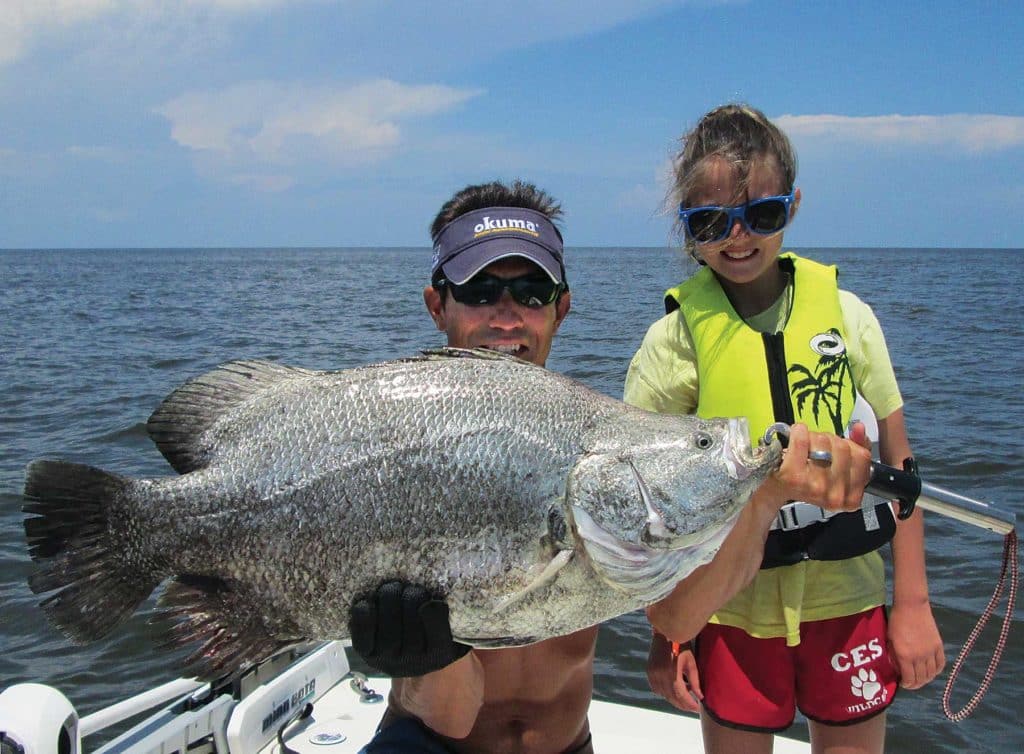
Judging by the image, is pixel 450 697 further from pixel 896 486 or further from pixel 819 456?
pixel 896 486

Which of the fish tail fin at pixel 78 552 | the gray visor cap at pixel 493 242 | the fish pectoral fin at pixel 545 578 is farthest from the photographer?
the gray visor cap at pixel 493 242

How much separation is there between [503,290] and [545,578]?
1167mm

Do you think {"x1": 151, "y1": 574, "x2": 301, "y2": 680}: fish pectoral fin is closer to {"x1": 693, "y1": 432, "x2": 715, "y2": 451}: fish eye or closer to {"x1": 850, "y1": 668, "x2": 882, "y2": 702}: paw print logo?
{"x1": 693, "y1": 432, "x2": 715, "y2": 451}: fish eye

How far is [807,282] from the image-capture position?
128 inches

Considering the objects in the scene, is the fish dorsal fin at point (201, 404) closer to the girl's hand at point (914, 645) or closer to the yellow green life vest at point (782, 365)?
the yellow green life vest at point (782, 365)

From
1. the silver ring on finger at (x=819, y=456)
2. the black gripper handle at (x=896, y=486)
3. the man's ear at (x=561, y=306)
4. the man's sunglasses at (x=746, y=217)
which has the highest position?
the man's sunglasses at (x=746, y=217)

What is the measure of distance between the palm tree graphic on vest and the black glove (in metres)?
1.69

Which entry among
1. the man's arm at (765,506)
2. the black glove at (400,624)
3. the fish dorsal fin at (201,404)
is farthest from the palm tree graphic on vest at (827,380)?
the fish dorsal fin at (201,404)

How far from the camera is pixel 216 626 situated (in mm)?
2035

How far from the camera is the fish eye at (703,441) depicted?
1.98m

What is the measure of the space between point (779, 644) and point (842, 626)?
0.24 m

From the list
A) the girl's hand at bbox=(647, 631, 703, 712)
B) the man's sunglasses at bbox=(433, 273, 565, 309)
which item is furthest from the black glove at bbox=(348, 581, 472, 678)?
the girl's hand at bbox=(647, 631, 703, 712)

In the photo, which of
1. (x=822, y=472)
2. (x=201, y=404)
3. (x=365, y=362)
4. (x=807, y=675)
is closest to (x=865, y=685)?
(x=807, y=675)

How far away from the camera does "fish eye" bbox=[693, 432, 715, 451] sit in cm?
198
